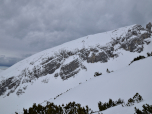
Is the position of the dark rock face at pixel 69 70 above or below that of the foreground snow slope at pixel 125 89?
above

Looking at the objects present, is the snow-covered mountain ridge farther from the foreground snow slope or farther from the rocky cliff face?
the foreground snow slope

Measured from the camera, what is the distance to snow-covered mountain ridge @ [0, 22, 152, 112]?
48.9 m

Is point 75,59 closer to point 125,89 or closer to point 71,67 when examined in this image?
point 71,67

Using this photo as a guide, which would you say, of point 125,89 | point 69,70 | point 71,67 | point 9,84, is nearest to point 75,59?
point 71,67

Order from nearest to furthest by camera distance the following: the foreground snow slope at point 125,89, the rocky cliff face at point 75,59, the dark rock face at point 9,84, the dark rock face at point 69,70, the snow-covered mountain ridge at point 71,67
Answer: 1. the foreground snow slope at point 125,89
2. the snow-covered mountain ridge at point 71,67
3. the dark rock face at point 9,84
4. the dark rock face at point 69,70
5. the rocky cliff face at point 75,59

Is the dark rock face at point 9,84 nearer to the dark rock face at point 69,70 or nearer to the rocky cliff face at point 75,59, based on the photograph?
the rocky cliff face at point 75,59

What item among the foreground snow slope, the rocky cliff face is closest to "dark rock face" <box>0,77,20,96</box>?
the rocky cliff face

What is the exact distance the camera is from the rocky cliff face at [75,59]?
181 feet

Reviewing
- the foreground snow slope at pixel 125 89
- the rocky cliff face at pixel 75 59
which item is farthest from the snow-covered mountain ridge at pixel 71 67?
the foreground snow slope at pixel 125 89

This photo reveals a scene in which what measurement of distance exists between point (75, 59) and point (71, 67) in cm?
638

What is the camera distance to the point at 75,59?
6028 cm

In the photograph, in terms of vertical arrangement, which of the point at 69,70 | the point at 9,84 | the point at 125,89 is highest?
the point at 69,70

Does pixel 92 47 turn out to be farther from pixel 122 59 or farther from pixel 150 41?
pixel 150 41

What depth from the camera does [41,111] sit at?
1235cm
